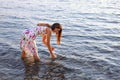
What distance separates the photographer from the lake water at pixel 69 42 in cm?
Result: 984

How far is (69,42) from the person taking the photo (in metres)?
13.4

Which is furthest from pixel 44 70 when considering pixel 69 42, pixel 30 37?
pixel 69 42

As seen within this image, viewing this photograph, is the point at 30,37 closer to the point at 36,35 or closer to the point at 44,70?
the point at 36,35

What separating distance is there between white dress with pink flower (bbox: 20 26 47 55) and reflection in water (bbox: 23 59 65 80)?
603mm

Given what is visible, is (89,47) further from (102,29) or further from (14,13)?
(14,13)

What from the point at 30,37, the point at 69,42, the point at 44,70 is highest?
the point at 30,37

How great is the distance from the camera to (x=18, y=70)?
9.99 m

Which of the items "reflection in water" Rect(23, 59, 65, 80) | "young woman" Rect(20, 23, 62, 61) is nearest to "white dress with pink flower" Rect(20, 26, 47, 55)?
"young woman" Rect(20, 23, 62, 61)

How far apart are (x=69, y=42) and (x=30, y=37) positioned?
12.2 ft

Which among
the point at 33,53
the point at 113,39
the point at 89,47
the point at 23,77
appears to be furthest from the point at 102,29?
the point at 23,77

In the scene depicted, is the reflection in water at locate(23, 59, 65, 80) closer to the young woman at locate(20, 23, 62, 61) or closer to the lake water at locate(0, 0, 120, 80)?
the lake water at locate(0, 0, 120, 80)

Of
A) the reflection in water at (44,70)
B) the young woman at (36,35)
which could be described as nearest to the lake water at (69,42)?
the reflection in water at (44,70)

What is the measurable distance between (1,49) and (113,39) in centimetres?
584

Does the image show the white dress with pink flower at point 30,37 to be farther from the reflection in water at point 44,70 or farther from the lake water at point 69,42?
the lake water at point 69,42
